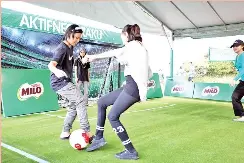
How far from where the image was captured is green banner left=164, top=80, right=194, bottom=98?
14.1 metres

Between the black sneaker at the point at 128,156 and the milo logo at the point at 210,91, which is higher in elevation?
the milo logo at the point at 210,91

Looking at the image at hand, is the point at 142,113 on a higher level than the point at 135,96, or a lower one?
lower

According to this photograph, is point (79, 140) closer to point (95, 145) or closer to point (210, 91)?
point (95, 145)

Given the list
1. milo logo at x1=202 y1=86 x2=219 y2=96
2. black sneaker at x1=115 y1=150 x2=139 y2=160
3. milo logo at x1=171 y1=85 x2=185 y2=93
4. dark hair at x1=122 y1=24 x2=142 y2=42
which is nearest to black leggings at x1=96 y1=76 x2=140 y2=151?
black sneaker at x1=115 y1=150 x2=139 y2=160

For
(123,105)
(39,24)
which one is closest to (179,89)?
(39,24)

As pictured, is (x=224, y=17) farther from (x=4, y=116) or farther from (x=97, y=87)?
(x=4, y=116)

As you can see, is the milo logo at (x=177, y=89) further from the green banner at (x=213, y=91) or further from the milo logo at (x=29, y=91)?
the milo logo at (x=29, y=91)

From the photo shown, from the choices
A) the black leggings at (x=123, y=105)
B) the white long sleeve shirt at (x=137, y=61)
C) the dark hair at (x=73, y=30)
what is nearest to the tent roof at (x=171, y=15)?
the dark hair at (x=73, y=30)

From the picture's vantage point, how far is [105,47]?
12148mm

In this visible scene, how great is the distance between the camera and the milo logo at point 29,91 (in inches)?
310

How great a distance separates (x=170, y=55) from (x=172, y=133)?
10.4m

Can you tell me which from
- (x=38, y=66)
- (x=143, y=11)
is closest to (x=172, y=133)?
(x=38, y=66)

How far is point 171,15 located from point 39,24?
22.0 ft

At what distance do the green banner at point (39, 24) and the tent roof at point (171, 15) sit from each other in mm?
612
